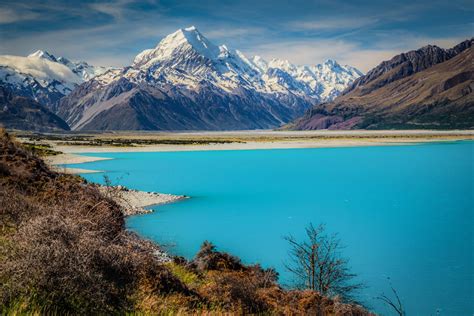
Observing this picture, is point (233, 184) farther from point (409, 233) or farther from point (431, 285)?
point (431, 285)

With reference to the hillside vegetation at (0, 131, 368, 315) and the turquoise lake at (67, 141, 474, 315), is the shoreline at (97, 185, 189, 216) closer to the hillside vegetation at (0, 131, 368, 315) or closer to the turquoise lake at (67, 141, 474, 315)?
the turquoise lake at (67, 141, 474, 315)

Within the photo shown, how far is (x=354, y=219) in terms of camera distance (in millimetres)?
33000

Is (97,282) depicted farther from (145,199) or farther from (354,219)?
(145,199)

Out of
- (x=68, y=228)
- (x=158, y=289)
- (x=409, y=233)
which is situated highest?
(x=68, y=228)

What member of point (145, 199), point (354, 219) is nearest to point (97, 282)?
point (354, 219)

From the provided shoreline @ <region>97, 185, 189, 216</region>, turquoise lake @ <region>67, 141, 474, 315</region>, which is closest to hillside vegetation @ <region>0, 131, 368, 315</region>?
turquoise lake @ <region>67, 141, 474, 315</region>

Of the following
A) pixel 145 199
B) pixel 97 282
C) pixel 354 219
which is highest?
pixel 97 282

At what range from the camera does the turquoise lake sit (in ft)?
64.3

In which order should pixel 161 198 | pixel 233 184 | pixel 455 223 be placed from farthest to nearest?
pixel 233 184
pixel 161 198
pixel 455 223

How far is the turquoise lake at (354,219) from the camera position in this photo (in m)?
19.6

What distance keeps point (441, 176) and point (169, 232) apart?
41.7 meters

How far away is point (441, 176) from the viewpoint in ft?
191

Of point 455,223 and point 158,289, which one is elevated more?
point 158,289

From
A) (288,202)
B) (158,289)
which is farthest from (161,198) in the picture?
(158,289)
